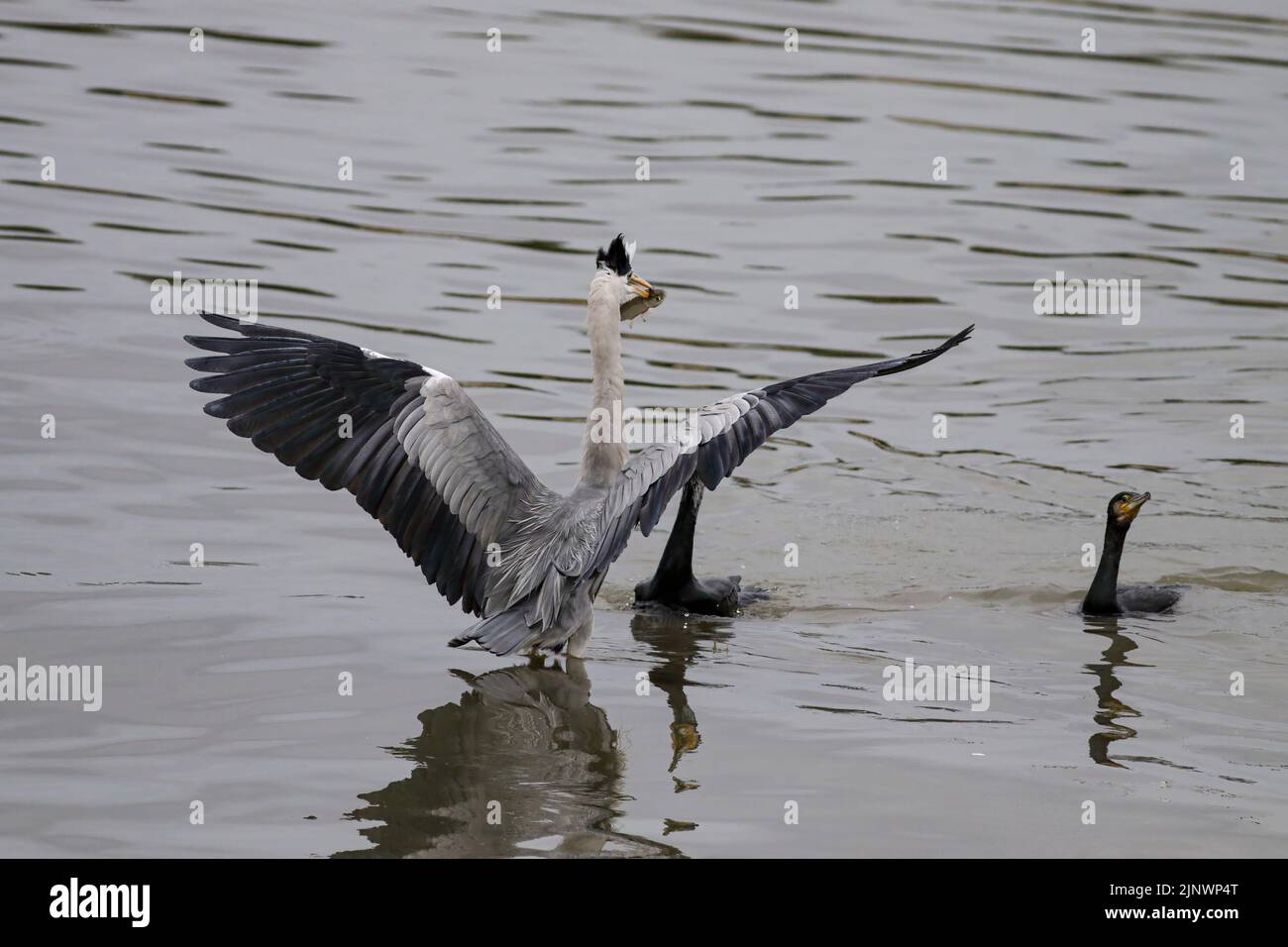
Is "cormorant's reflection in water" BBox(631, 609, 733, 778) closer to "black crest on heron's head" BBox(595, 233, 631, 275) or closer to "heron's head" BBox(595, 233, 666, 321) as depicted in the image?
"heron's head" BBox(595, 233, 666, 321)

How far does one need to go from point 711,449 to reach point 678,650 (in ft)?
5.44

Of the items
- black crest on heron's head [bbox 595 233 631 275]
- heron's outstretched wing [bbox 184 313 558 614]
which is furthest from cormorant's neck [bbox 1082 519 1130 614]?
heron's outstretched wing [bbox 184 313 558 614]

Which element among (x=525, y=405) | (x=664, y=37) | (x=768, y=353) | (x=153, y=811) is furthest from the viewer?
(x=664, y=37)

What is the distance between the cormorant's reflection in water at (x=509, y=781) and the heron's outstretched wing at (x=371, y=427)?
3.00 feet

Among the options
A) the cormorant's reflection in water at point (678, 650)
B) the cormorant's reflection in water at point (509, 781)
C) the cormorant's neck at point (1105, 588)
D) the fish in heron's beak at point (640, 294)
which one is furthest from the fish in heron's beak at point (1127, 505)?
the cormorant's reflection in water at point (509, 781)

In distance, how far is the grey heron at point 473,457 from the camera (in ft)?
27.6

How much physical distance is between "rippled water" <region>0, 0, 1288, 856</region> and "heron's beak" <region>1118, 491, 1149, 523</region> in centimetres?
72

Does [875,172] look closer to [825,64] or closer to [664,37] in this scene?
[825,64]

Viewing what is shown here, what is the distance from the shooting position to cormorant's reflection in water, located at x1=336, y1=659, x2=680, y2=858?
6805mm

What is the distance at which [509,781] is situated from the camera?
7516 mm

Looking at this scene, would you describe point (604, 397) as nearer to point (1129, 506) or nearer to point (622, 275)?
point (622, 275)

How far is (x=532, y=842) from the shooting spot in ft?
22.3

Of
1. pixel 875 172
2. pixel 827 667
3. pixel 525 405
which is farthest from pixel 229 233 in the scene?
pixel 827 667
